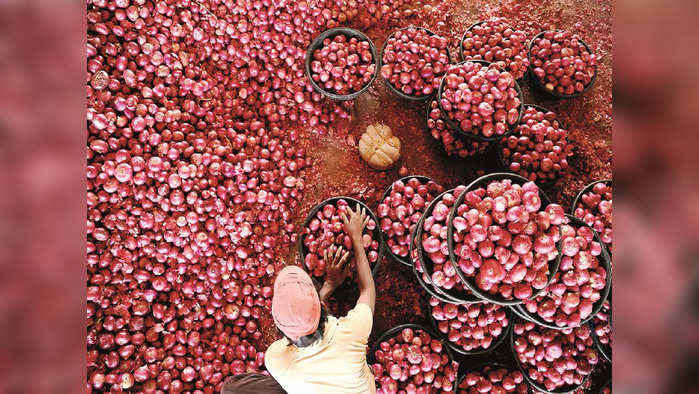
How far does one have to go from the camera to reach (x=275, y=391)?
1.66m

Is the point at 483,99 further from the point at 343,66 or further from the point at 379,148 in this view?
the point at 343,66

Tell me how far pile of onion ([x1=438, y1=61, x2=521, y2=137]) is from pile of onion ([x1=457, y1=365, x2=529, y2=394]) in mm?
1219

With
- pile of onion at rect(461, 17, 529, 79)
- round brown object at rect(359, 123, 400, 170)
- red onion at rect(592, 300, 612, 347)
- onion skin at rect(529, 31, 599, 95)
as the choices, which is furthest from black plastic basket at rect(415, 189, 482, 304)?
onion skin at rect(529, 31, 599, 95)

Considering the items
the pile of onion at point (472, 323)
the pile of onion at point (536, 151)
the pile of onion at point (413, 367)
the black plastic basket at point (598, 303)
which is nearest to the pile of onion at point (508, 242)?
the black plastic basket at point (598, 303)

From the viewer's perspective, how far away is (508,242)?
1300mm

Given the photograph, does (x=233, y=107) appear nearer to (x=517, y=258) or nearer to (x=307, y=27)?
(x=307, y=27)

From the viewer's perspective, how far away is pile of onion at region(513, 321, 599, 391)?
168 centimetres

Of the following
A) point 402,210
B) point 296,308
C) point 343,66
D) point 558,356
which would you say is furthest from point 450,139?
point 296,308

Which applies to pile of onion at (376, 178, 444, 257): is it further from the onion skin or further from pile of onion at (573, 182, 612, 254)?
the onion skin

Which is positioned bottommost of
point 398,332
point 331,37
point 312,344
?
point 398,332

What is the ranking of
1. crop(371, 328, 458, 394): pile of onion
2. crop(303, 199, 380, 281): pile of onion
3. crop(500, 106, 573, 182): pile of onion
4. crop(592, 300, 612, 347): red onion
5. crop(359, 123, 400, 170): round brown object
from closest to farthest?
1. crop(592, 300, 612, 347): red onion
2. crop(371, 328, 458, 394): pile of onion
3. crop(303, 199, 380, 281): pile of onion
4. crop(500, 106, 573, 182): pile of onion
5. crop(359, 123, 400, 170): round brown object

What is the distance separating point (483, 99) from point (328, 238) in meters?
1.06
